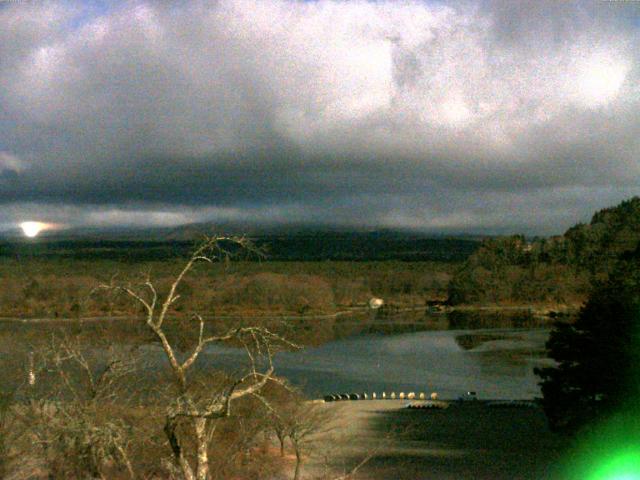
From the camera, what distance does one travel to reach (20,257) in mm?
124250

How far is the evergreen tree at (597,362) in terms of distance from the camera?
65.4ft

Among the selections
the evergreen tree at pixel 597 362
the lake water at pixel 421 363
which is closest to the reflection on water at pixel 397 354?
the lake water at pixel 421 363

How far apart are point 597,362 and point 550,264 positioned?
105111mm

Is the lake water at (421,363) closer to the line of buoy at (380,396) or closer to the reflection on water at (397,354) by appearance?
the reflection on water at (397,354)

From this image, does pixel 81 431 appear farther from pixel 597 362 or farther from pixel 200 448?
pixel 597 362

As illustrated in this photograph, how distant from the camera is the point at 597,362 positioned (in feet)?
69.3

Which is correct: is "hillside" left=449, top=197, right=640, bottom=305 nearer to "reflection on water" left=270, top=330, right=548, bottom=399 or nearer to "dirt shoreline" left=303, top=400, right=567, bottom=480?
"reflection on water" left=270, top=330, right=548, bottom=399

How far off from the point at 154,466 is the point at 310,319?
77869mm

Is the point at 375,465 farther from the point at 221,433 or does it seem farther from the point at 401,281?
the point at 401,281

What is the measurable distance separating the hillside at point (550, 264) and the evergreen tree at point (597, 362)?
79765mm

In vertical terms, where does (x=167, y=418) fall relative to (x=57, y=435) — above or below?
above

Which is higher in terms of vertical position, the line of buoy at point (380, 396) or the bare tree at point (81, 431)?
the bare tree at point (81, 431)

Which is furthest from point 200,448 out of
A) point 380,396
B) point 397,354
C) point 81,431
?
point 397,354

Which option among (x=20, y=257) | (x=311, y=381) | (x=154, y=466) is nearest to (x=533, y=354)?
(x=311, y=381)
